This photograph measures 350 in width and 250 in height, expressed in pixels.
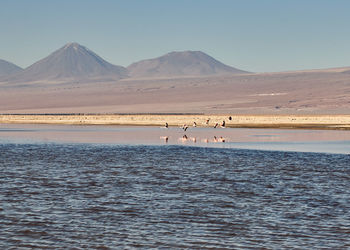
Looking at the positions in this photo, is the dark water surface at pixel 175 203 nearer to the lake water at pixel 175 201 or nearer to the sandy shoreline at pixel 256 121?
the lake water at pixel 175 201

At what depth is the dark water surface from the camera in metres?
12.5

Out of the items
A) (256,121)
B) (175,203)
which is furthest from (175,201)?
(256,121)

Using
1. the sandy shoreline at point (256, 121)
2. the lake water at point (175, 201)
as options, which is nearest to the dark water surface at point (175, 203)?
the lake water at point (175, 201)

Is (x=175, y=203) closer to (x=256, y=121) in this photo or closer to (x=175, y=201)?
(x=175, y=201)

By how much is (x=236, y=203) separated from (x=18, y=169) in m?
10.5

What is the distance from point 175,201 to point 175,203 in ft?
0.98

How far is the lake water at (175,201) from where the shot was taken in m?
12.5

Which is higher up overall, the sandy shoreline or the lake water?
the sandy shoreline

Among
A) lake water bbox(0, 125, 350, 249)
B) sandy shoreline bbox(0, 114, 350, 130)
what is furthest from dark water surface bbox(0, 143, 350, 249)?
sandy shoreline bbox(0, 114, 350, 130)

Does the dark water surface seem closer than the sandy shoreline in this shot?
Yes

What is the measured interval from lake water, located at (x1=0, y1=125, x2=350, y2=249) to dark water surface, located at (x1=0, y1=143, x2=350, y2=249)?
0.02 metres

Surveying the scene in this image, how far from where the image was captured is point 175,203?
16156 millimetres

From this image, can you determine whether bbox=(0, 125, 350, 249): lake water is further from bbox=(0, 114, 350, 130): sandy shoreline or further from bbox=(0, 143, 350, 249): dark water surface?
bbox=(0, 114, 350, 130): sandy shoreline

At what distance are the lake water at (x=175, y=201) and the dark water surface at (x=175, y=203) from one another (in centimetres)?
2
